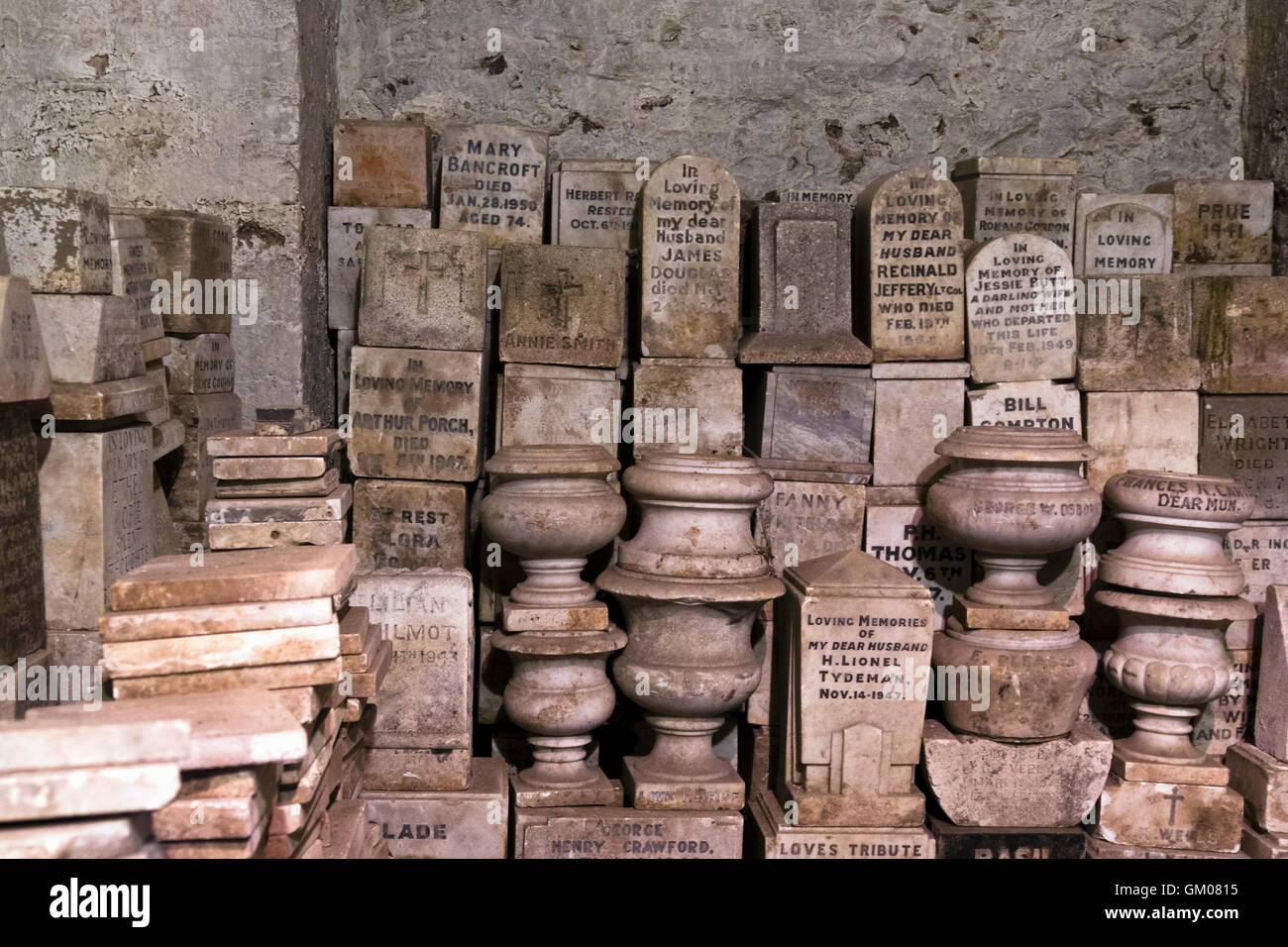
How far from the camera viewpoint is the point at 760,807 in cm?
420

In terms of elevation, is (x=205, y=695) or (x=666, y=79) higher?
(x=666, y=79)

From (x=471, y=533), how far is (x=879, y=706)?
1.65m

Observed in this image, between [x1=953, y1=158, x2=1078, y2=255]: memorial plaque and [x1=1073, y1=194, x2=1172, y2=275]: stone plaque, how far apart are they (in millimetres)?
72

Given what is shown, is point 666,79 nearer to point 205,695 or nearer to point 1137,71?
point 1137,71

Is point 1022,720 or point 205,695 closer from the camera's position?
point 205,695

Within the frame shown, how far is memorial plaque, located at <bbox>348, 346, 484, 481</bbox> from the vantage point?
436 centimetres

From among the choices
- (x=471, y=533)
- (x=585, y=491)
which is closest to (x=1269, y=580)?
(x=585, y=491)

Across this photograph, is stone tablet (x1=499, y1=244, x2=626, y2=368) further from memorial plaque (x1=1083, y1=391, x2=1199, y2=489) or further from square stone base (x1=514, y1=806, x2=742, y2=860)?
memorial plaque (x1=1083, y1=391, x2=1199, y2=489)

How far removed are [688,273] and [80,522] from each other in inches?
88.3

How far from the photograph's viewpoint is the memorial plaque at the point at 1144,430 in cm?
459

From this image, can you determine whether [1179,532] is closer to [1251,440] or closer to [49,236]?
[1251,440]

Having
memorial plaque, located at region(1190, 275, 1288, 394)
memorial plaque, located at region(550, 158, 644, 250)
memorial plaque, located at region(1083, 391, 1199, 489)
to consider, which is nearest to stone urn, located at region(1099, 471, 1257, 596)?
memorial plaque, located at region(1083, 391, 1199, 489)

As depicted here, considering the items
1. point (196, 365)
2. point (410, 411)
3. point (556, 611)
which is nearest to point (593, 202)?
point (410, 411)

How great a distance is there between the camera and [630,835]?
398cm
